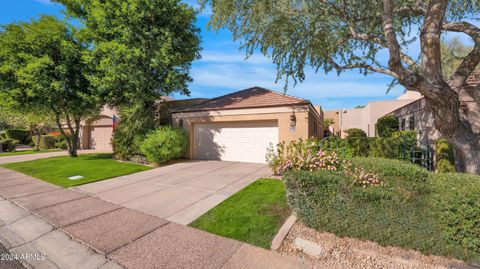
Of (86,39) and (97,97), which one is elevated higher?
(86,39)

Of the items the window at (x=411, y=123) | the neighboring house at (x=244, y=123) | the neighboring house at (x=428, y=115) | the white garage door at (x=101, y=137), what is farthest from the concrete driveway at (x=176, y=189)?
the white garage door at (x=101, y=137)

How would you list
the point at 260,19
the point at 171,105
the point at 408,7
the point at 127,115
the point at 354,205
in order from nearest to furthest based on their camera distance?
the point at 354,205 < the point at 408,7 < the point at 260,19 < the point at 127,115 < the point at 171,105

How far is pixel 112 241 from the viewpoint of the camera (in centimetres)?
353

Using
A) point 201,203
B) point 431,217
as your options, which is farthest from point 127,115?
point 431,217

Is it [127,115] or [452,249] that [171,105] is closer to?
[127,115]

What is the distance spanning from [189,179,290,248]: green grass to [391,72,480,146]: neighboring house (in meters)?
4.86

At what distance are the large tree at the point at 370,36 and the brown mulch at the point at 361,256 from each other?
3737 millimetres

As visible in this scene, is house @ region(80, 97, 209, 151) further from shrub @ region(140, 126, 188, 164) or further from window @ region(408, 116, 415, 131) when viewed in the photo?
window @ region(408, 116, 415, 131)

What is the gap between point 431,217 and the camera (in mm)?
3156

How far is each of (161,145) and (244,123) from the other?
14.5ft

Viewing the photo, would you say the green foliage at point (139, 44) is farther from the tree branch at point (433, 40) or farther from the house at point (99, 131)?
the tree branch at point (433, 40)

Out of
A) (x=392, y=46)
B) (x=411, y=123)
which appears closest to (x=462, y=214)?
(x=392, y=46)

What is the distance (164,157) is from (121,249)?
7280 mm

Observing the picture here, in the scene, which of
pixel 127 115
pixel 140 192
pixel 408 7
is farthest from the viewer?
pixel 127 115
